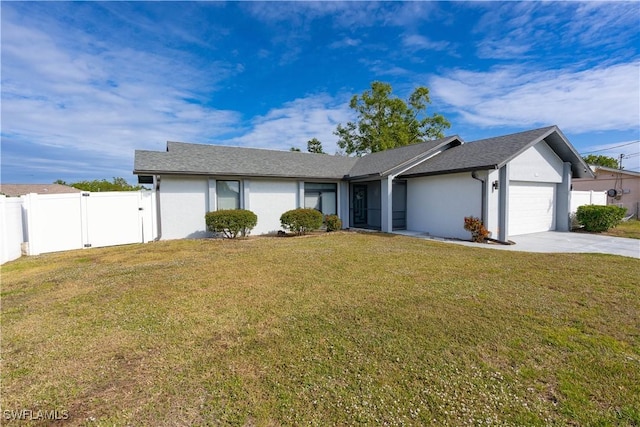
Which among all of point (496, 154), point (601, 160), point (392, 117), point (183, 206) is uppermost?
point (392, 117)

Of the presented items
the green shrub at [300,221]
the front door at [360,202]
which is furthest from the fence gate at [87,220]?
the front door at [360,202]

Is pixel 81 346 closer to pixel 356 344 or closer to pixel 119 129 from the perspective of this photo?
pixel 356 344

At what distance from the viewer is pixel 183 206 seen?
42.4 ft

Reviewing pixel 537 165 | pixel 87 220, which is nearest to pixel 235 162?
pixel 87 220

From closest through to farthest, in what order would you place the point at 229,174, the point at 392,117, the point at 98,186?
the point at 229,174, the point at 392,117, the point at 98,186

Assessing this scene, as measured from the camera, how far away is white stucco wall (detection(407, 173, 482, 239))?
12.2m

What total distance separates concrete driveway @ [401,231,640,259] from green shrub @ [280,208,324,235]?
6.33m

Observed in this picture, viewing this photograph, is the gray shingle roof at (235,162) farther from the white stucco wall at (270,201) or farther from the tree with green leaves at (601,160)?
the tree with green leaves at (601,160)

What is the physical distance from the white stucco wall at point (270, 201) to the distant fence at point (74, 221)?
14.3ft

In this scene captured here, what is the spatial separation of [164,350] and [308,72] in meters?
18.8

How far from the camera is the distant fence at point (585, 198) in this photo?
49.8 feet

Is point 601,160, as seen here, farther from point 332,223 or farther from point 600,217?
point 332,223

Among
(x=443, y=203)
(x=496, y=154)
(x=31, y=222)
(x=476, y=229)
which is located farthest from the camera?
(x=443, y=203)

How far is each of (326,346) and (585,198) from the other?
19.1m
